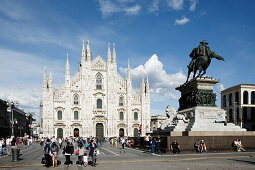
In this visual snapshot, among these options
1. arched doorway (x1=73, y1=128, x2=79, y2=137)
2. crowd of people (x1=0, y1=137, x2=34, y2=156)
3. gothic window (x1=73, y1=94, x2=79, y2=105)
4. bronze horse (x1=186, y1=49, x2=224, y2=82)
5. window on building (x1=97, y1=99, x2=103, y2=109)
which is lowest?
arched doorway (x1=73, y1=128, x2=79, y2=137)

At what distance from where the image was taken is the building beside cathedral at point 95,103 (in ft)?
206

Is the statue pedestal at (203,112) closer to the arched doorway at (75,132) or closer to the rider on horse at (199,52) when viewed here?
the rider on horse at (199,52)

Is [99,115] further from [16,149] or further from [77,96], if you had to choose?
[16,149]

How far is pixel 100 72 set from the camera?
66.8 meters

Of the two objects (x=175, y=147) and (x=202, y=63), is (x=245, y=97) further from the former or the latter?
(x=175, y=147)

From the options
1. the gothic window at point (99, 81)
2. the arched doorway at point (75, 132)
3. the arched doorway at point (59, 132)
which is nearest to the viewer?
the arched doorway at point (59, 132)

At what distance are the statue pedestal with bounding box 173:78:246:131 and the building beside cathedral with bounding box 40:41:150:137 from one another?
41373 millimetres

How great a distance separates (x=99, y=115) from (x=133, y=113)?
25.9 feet

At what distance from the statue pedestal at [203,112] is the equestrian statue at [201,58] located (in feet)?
3.10

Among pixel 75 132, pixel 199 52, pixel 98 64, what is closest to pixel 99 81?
pixel 98 64

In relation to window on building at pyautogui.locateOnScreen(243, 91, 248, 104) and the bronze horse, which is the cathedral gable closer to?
window on building at pyautogui.locateOnScreen(243, 91, 248, 104)

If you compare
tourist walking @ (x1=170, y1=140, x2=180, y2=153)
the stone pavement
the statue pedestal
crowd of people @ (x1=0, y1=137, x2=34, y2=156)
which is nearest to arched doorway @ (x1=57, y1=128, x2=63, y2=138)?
crowd of people @ (x1=0, y1=137, x2=34, y2=156)

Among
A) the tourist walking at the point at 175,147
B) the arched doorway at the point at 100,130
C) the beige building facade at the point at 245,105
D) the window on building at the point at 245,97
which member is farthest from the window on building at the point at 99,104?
the tourist walking at the point at 175,147

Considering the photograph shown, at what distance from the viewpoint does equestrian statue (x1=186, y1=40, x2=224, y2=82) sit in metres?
21.5
